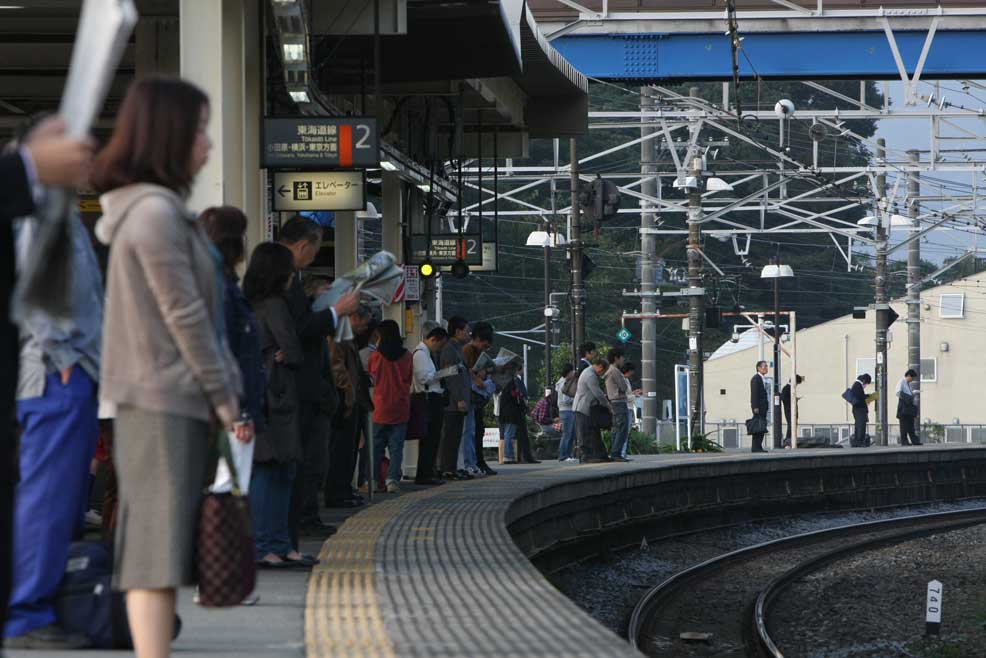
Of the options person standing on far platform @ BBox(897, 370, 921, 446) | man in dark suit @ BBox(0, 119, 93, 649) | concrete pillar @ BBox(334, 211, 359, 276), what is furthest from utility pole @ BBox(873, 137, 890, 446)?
man in dark suit @ BBox(0, 119, 93, 649)

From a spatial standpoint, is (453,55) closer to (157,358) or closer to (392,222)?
(392,222)

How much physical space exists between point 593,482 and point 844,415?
50.6m

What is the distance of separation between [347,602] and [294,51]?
5043 mm

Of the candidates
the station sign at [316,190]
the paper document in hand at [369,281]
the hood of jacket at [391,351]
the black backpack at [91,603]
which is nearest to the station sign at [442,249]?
the hood of jacket at [391,351]

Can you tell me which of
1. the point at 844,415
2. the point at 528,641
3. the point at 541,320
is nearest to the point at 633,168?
the point at 541,320

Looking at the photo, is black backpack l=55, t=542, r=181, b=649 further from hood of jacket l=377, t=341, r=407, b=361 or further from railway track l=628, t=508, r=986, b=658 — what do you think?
hood of jacket l=377, t=341, r=407, b=361

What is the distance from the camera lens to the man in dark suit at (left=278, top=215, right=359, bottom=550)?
26.6 ft

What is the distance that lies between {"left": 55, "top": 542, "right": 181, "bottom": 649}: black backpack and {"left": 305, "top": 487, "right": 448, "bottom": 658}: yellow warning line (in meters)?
0.65

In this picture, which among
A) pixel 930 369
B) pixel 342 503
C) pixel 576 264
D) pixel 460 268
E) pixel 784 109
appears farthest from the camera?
pixel 930 369

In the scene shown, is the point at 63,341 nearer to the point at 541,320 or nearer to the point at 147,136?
the point at 147,136

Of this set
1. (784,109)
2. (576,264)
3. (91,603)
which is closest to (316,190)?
(91,603)

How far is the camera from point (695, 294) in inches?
1277

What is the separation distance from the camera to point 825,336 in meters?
65.4

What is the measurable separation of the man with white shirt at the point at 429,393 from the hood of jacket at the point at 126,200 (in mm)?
11037
